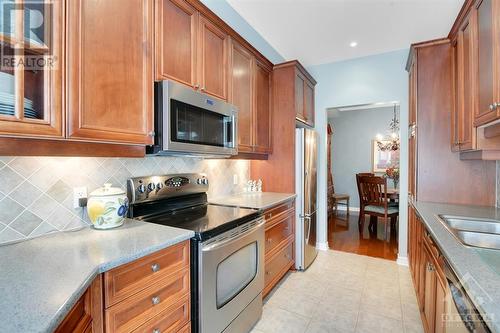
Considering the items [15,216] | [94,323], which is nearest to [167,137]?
[15,216]

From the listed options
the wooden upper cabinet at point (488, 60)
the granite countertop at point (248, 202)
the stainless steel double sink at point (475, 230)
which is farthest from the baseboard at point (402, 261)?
the wooden upper cabinet at point (488, 60)

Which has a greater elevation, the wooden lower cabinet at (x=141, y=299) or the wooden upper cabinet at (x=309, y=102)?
the wooden upper cabinet at (x=309, y=102)

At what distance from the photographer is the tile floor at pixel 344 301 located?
193 cm

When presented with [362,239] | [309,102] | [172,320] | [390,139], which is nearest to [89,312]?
[172,320]

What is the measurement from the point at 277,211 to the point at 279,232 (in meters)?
0.25

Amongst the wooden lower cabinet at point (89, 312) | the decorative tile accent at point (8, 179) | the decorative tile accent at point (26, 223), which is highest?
the decorative tile accent at point (8, 179)

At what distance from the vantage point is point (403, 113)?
3162 mm

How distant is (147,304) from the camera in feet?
3.67

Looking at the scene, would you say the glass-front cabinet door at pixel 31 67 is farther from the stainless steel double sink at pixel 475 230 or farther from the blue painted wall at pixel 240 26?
the stainless steel double sink at pixel 475 230

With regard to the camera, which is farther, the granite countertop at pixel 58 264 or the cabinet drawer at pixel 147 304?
the cabinet drawer at pixel 147 304

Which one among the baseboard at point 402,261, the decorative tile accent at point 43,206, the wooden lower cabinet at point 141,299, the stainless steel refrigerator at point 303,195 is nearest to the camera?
the wooden lower cabinet at point 141,299

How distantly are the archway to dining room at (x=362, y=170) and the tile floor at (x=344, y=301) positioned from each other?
1197 mm

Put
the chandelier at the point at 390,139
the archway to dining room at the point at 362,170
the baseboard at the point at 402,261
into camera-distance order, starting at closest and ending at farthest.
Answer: the baseboard at the point at 402,261, the archway to dining room at the point at 362,170, the chandelier at the point at 390,139

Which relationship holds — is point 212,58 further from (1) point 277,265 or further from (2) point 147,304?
(1) point 277,265
